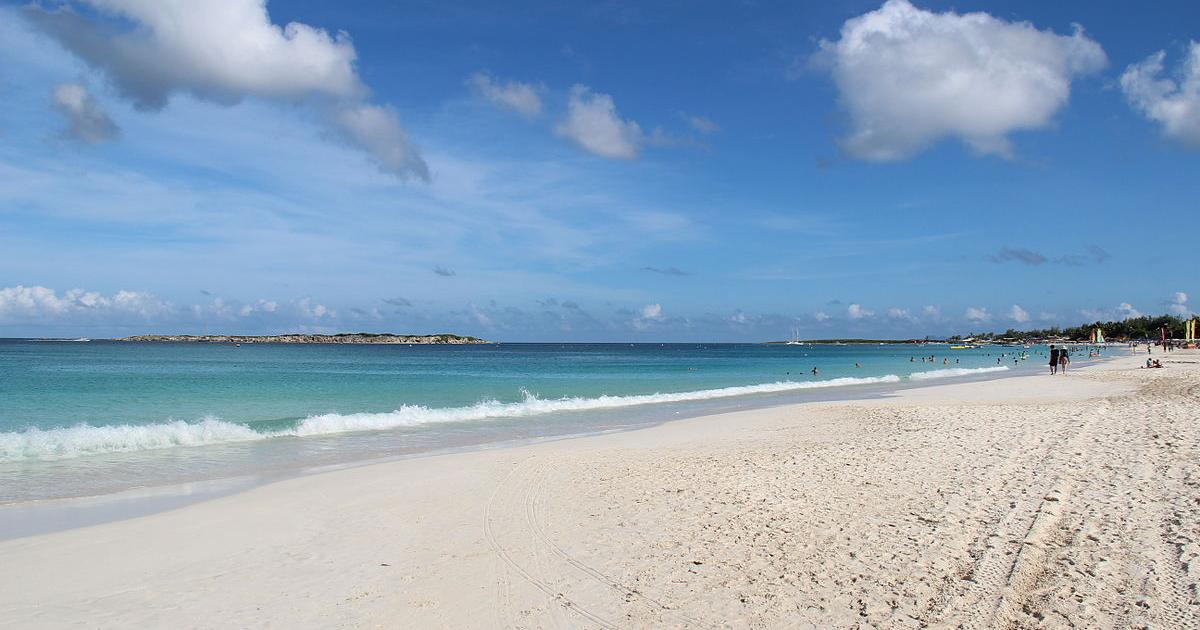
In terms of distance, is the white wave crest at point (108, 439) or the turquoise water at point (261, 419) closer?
the turquoise water at point (261, 419)

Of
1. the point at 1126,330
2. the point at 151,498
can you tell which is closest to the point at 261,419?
the point at 151,498

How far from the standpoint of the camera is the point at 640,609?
17.0 feet

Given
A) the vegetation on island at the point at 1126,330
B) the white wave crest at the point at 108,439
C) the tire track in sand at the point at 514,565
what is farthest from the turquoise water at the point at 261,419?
the vegetation on island at the point at 1126,330

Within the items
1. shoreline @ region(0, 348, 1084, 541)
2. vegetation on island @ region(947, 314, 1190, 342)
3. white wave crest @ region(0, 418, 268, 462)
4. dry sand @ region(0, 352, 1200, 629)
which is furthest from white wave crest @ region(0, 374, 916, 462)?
vegetation on island @ region(947, 314, 1190, 342)

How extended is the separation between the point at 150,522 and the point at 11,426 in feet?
48.8

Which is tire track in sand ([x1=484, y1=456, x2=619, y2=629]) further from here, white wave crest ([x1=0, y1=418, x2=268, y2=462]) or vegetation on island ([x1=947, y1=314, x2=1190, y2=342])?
vegetation on island ([x1=947, y1=314, x2=1190, y2=342])

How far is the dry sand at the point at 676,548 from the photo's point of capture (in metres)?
5.12

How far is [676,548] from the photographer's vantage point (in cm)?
655

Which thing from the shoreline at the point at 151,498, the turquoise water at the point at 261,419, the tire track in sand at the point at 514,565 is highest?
the tire track in sand at the point at 514,565

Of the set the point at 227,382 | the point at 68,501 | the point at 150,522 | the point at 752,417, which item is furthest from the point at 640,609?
the point at 227,382

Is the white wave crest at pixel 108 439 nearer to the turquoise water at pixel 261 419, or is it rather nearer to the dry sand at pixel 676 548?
the turquoise water at pixel 261 419

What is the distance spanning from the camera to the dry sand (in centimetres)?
512

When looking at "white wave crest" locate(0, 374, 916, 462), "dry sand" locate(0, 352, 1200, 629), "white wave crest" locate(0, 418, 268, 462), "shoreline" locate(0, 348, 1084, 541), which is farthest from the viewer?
"white wave crest" locate(0, 374, 916, 462)

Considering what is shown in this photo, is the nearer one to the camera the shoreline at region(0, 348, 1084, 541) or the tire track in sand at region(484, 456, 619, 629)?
the tire track in sand at region(484, 456, 619, 629)
